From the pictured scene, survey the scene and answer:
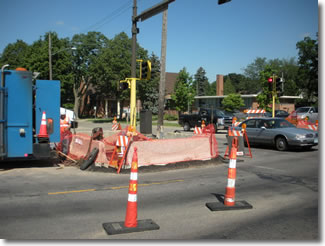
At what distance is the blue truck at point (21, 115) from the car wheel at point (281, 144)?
1041 cm

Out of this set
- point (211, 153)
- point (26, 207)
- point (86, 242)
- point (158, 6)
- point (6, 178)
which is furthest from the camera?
point (158, 6)

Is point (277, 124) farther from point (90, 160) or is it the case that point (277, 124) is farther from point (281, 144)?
point (90, 160)

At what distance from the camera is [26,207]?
6.27 m

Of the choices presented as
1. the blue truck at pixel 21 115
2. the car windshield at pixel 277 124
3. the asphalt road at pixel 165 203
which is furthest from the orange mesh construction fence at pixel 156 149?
the car windshield at pixel 277 124

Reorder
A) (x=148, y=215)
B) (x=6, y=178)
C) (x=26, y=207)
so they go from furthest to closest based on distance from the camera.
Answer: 1. (x=6, y=178)
2. (x=26, y=207)
3. (x=148, y=215)

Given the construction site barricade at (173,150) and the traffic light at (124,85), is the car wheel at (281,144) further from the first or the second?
the traffic light at (124,85)

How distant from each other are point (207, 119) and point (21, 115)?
1977 centimetres

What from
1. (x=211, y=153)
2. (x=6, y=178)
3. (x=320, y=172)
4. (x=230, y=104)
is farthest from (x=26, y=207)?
(x=230, y=104)

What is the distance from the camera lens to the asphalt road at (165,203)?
16.6ft

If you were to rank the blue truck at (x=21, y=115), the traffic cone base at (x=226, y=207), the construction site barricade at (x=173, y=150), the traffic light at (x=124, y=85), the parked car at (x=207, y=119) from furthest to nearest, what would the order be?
1. the parked car at (x=207, y=119)
2. the traffic light at (x=124, y=85)
3. the construction site barricade at (x=173, y=150)
4. the blue truck at (x=21, y=115)
5. the traffic cone base at (x=226, y=207)

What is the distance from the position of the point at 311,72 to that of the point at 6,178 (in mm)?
58761

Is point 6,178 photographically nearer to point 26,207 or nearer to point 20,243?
point 26,207

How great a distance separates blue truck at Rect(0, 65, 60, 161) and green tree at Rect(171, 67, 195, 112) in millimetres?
43184

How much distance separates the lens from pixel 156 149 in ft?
35.0
